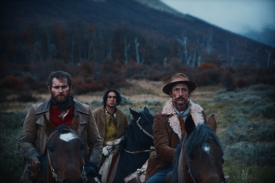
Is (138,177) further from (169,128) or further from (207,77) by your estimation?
(207,77)

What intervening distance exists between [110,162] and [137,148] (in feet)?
1.98

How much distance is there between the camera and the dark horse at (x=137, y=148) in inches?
126

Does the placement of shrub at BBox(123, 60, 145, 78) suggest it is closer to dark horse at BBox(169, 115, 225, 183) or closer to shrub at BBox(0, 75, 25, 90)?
shrub at BBox(0, 75, 25, 90)

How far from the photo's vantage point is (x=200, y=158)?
4.70 feet

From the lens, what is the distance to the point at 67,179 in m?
1.53

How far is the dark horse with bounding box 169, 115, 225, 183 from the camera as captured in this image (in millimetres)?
1385

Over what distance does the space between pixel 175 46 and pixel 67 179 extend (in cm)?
5225

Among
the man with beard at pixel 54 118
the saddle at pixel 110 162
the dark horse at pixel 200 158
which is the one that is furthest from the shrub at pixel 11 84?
the dark horse at pixel 200 158

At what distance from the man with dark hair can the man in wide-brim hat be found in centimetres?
223

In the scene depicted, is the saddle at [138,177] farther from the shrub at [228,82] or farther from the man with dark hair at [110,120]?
the shrub at [228,82]

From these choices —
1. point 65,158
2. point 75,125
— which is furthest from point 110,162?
point 65,158

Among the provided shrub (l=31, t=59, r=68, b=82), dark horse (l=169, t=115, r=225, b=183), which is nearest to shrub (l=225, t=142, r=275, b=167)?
dark horse (l=169, t=115, r=225, b=183)

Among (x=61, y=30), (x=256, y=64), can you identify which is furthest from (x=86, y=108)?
(x=61, y=30)

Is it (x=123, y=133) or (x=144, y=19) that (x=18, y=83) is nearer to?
(x=123, y=133)
